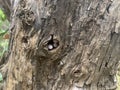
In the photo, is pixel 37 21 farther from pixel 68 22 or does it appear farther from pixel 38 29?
pixel 68 22

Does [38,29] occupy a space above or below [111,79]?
above

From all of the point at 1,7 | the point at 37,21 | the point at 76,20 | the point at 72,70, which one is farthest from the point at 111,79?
the point at 1,7

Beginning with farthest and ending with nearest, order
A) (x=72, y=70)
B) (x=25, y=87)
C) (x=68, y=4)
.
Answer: (x=25, y=87)
(x=72, y=70)
(x=68, y=4)

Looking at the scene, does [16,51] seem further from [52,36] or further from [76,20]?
[76,20]

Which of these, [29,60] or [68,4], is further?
[29,60]

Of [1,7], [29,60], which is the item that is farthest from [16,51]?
[1,7]

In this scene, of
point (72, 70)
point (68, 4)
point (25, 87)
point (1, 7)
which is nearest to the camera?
point (68, 4)

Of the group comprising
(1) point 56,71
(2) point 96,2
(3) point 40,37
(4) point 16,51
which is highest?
(2) point 96,2
